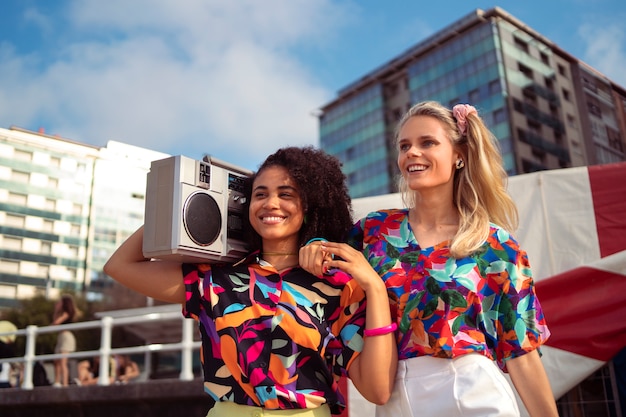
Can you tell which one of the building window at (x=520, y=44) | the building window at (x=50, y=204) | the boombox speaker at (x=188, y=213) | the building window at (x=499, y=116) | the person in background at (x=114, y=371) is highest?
the building window at (x=520, y=44)

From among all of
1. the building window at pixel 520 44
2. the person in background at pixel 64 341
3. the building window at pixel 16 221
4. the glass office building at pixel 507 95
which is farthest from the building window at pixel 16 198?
the building window at pixel 520 44

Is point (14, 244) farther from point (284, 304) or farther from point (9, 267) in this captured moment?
point (284, 304)

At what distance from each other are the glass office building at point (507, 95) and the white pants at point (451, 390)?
130 feet

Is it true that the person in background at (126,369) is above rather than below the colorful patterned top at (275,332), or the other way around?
below

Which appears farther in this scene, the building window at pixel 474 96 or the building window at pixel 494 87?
the building window at pixel 474 96

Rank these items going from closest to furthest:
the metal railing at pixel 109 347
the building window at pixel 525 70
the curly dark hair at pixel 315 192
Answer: the curly dark hair at pixel 315 192 → the metal railing at pixel 109 347 → the building window at pixel 525 70

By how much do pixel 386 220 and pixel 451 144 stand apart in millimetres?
367

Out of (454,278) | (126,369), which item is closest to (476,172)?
(454,278)

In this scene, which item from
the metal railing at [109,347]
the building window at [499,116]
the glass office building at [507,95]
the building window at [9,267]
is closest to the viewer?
the metal railing at [109,347]

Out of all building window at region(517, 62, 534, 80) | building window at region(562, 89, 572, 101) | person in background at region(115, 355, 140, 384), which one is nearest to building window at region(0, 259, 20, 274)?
person in background at region(115, 355, 140, 384)

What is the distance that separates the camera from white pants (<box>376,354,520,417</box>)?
1766mm

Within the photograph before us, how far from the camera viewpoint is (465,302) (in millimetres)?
1888

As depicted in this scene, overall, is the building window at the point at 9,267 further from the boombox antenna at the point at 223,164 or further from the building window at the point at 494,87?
the boombox antenna at the point at 223,164

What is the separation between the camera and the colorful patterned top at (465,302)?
188 centimetres
